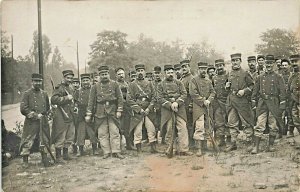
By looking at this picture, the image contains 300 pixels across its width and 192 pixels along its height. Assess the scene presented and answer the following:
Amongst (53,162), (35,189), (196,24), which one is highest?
(196,24)

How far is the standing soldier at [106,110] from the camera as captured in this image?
292 cm

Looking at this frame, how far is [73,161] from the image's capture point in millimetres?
2912

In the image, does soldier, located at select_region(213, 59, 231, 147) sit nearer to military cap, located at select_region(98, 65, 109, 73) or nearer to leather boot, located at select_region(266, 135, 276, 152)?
leather boot, located at select_region(266, 135, 276, 152)

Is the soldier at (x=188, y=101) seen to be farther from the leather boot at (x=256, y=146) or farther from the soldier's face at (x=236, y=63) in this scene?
the leather boot at (x=256, y=146)

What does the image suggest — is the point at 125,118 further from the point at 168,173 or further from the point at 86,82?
the point at 168,173

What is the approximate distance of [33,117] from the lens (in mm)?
2893

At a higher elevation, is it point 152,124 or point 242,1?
point 242,1

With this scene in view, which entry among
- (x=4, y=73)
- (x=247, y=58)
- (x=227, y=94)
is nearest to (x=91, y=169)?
(x=4, y=73)

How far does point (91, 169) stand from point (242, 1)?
1662 mm

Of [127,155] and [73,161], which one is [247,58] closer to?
[127,155]

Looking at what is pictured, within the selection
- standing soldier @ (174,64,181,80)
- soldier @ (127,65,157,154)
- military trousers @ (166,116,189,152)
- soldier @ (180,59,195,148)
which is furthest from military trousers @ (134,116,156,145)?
standing soldier @ (174,64,181,80)

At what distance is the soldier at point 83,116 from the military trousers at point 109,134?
0.05m

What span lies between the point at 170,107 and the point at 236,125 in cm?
51

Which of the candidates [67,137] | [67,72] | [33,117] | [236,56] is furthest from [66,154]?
[236,56]
